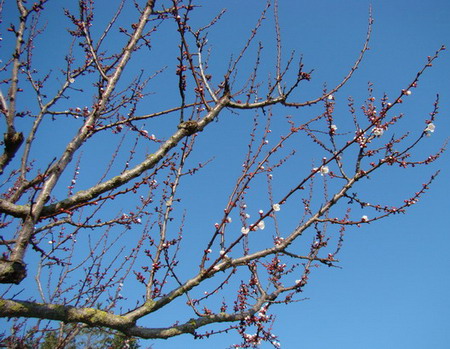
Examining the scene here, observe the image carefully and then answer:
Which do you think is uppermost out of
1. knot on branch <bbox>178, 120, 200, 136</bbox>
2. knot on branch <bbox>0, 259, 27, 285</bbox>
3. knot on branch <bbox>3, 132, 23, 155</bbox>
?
knot on branch <bbox>178, 120, 200, 136</bbox>

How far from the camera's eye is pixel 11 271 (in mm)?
1963

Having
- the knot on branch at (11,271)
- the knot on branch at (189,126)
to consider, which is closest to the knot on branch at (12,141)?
the knot on branch at (11,271)

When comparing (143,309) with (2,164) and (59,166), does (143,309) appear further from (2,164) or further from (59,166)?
(2,164)

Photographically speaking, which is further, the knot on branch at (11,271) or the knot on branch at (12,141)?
the knot on branch at (12,141)

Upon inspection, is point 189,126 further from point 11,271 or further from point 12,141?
point 11,271

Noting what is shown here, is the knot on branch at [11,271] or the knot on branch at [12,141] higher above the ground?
the knot on branch at [12,141]

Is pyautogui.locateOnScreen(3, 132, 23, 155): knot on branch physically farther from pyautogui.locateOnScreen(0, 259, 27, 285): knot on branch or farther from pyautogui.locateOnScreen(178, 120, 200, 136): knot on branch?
pyautogui.locateOnScreen(178, 120, 200, 136): knot on branch

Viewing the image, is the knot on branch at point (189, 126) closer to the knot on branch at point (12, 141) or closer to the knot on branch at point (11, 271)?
the knot on branch at point (12, 141)

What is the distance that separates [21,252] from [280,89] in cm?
271

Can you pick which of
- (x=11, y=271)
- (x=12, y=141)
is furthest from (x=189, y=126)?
(x=11, y=271)

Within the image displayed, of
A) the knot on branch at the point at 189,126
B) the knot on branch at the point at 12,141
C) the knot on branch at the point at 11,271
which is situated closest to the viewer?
the knot on branch at the point at 11,271

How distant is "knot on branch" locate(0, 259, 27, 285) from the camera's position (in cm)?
194

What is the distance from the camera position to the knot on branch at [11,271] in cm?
194

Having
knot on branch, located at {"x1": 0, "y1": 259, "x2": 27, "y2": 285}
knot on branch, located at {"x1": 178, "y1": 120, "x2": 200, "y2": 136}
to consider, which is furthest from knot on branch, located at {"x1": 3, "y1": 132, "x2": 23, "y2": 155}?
knot on branch, located at {"x1": 178, "y1": 120, "x2": 200, "y2": 136}
